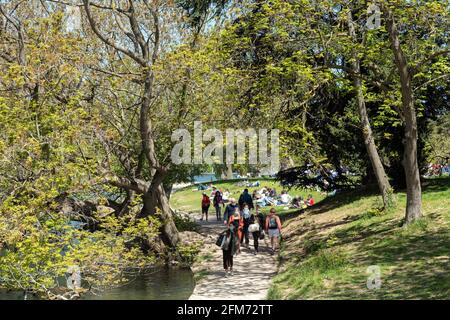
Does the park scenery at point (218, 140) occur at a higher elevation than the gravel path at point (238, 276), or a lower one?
higher

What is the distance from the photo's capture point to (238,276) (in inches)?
576

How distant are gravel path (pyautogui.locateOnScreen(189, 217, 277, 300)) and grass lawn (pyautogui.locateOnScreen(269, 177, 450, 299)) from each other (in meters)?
0.43

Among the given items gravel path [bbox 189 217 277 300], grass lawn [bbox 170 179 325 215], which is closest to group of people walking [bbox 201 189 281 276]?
gravel path [bbox 189 217 277 300]

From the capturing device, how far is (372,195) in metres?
21.4

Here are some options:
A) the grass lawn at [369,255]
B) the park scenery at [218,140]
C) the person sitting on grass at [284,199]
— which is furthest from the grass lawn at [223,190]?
the grass lawn at [369,255]

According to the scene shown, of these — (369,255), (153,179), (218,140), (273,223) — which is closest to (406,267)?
(369,255)

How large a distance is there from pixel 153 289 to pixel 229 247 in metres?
3.18

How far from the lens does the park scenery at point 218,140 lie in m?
12.5

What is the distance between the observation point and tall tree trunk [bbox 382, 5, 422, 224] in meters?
14.0

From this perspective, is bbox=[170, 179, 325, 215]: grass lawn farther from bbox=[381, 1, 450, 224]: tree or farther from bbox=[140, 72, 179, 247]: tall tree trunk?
bbox=[381, 1, 450, 224]: tree

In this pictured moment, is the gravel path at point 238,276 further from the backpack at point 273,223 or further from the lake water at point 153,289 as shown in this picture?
the backpack at point 273,223

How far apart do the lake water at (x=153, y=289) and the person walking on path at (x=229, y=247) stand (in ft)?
4.49

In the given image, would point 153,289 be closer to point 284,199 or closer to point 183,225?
point 183,225
